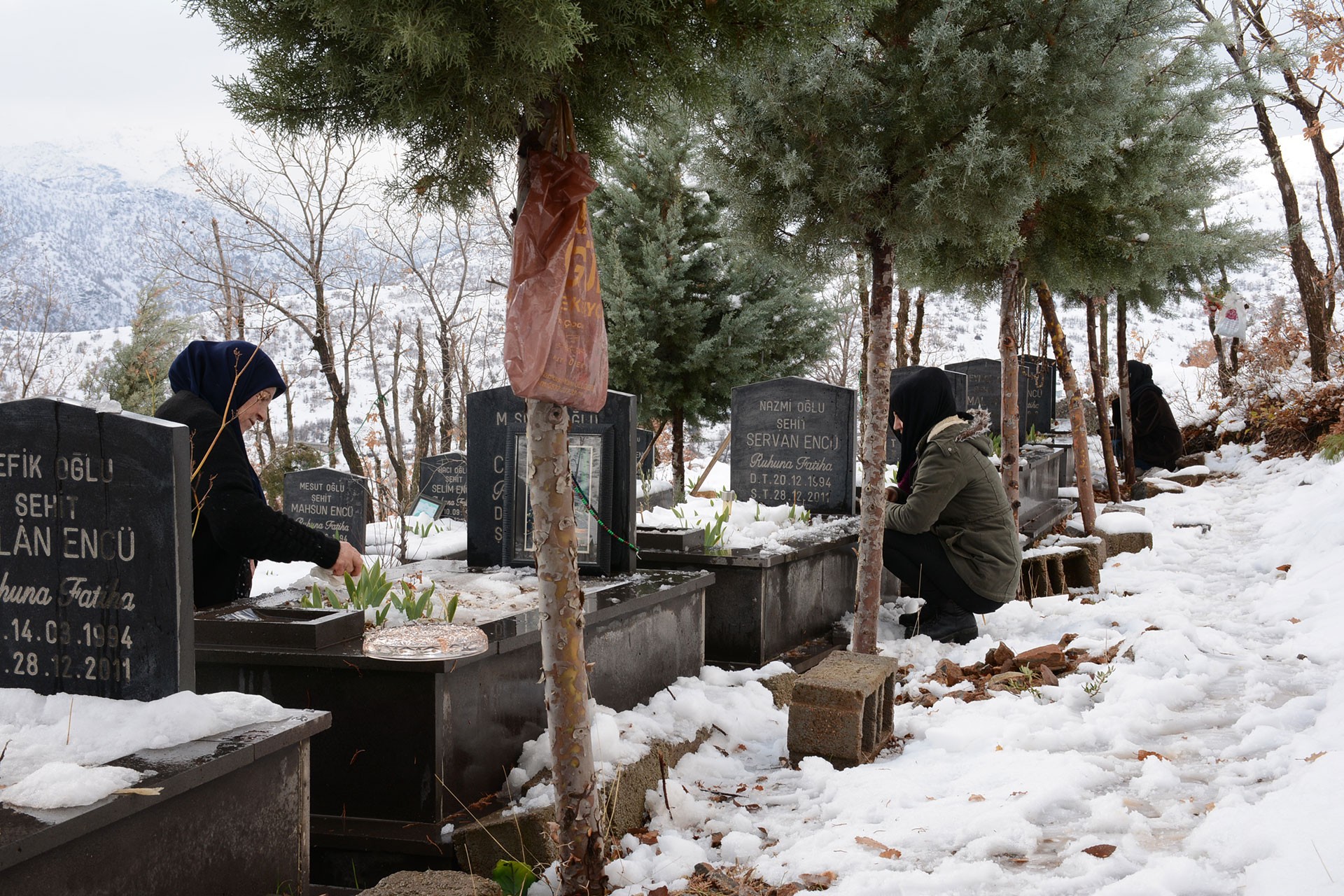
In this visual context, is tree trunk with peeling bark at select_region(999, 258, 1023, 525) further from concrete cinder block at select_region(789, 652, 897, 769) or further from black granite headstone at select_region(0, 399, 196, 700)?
black granite headstone at select_region(0, 399, 196, 700)

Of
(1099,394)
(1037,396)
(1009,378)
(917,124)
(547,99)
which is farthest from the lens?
(1037,396)

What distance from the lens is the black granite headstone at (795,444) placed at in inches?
296

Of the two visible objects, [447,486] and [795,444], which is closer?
[795,444]

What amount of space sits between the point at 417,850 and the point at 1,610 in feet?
4.84

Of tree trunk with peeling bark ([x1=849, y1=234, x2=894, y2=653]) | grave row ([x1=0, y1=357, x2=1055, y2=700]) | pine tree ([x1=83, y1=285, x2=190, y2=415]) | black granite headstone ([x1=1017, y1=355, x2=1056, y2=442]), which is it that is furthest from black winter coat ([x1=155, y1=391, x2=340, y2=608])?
black granite headstone ([x1=1017, y1=355, x2=1056, y2=442])

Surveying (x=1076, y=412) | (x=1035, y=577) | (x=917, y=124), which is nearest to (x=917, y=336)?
(x=1076, y=412)

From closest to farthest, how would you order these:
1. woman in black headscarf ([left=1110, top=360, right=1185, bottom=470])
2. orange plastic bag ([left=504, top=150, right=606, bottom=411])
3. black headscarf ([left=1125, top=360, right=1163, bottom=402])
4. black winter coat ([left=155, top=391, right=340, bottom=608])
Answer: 1. orange plastic bag ([left=504, top=150, right=606, bottom=411])
2. black winter coat ([left=155, top=391, right=340, bottom=608])
3. black headscarf ([left=1125, top=360, right=1163, bottom=402])
4. woman in black headscarf ([left=1110, top=360, right=1185, bottom=470])

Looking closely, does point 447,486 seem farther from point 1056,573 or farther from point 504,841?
point 504,841

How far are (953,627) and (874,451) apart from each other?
5.67ft

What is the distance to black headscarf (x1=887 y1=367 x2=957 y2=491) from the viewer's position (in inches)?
249

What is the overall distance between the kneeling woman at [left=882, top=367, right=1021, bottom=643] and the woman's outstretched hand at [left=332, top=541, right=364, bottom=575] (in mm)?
3436

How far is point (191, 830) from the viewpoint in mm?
2438

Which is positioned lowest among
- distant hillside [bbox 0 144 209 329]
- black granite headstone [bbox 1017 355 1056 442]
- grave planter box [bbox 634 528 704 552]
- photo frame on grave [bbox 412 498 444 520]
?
grave planter box [bbox 634 528 704 552]

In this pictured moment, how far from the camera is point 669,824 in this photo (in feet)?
11.6
